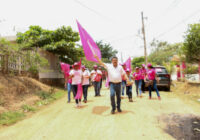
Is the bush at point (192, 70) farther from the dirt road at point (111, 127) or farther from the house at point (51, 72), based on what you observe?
the house at point (51, 72)

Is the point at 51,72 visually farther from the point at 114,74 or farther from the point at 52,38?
the point at 114,74

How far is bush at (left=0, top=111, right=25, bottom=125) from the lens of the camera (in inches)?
212

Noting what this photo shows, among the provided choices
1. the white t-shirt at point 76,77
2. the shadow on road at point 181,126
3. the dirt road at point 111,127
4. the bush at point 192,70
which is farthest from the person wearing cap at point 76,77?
the bush at point 192,70

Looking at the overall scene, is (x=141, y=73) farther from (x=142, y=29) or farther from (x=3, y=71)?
(x=142, y=29)

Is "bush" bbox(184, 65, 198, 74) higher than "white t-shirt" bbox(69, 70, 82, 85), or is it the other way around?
"bush" bbox(184, 65, 198, 74)

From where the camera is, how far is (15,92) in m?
8.16

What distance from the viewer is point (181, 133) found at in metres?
3.74

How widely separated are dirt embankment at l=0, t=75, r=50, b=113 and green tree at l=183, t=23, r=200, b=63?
10.9m

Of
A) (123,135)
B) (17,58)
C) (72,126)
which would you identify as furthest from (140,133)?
(17,58)

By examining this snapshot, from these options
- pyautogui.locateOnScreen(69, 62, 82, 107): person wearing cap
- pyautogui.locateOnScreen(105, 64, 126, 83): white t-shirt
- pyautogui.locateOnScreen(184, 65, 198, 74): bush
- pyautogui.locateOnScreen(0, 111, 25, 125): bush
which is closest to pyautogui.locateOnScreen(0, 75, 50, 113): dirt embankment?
pyautogui.locateOnScreen(0, 111, 25, 125): bush

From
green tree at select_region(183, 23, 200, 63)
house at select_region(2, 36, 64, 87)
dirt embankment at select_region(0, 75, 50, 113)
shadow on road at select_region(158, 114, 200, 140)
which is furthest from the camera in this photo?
house at select_region(2, 36, 64, 87)

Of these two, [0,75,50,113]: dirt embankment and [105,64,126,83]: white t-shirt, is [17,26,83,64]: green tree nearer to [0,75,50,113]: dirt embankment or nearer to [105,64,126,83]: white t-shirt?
[0,75,50,113]: dirt embankment

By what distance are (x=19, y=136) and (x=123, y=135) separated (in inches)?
97.4

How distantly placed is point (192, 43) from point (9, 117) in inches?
480
